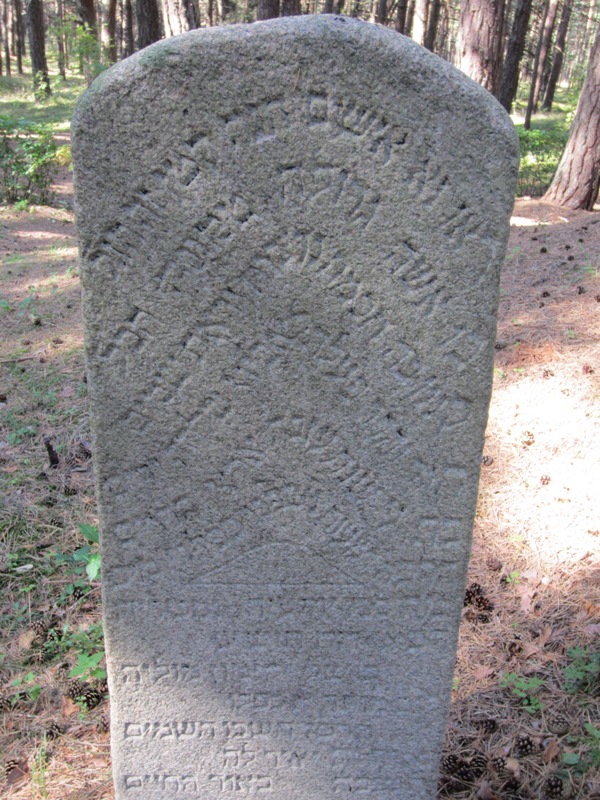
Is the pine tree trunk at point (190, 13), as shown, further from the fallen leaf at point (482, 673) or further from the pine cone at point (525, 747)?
the pine cone at point (525, 747)

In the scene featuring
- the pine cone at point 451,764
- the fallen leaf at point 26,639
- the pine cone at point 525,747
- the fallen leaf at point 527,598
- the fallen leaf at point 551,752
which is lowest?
the fallen leaf at point 26,639

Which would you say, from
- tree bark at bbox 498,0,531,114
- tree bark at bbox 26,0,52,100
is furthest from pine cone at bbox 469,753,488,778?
tree bark at bbox 26,0,52,100

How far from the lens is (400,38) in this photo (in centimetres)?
147

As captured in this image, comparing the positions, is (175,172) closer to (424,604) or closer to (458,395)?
(458,395)

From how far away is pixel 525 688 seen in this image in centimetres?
269

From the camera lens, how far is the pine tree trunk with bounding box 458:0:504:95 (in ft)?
25.0

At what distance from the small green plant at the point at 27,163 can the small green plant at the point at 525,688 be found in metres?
9.33

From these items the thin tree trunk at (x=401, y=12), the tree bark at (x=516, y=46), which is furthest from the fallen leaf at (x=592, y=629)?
the thin tree trunk at (x=401, y=12)

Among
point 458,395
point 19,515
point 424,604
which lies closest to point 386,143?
point 458,395

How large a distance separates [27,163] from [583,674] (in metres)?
9.97

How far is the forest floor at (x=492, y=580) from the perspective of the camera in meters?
2.46

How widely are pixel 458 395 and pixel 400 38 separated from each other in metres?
0.85

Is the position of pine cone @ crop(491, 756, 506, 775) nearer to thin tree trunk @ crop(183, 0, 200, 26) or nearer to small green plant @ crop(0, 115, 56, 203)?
thin tree trunk @ crop(183, 0, 200, 26)

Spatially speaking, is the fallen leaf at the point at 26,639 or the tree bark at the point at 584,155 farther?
the tree bark at the point at 584,155
